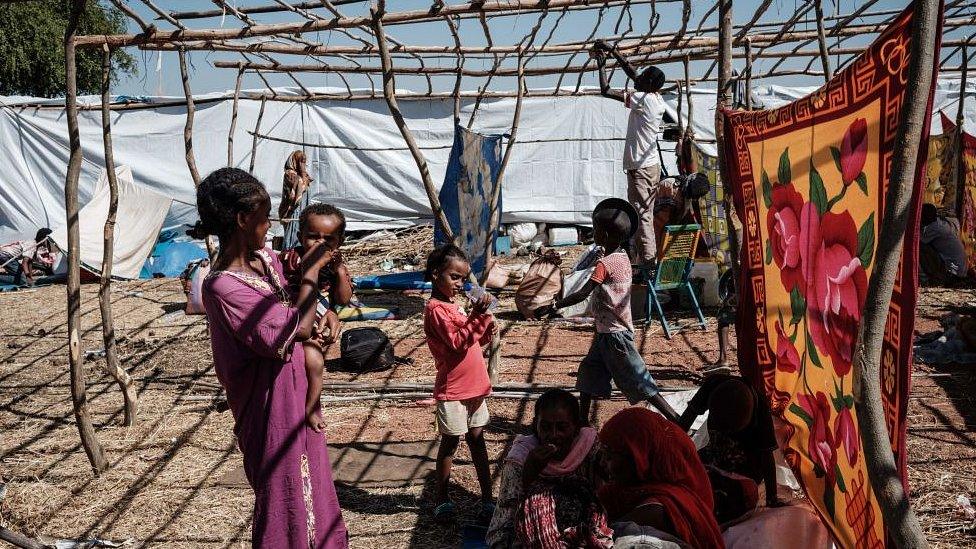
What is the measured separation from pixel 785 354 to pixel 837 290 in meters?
0.76

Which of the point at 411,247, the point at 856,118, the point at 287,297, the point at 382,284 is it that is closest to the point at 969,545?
the point at 856,118

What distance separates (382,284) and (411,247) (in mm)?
3366

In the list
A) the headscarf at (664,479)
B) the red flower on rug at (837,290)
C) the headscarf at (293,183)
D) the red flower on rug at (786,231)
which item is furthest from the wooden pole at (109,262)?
the red flower on rug at (837,290)

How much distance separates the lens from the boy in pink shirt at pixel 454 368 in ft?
13.4

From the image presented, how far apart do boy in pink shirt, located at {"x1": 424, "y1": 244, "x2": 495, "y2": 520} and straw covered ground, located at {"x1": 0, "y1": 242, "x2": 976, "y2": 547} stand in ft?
0.86

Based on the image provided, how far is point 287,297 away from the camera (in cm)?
274

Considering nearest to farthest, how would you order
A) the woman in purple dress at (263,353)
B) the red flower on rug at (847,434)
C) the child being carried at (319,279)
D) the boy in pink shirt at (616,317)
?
the woman in purple dress at (263,353), the red flower on rug at (847,434), the child being carried at (319,279), the boy in pink shirt at (616,317)

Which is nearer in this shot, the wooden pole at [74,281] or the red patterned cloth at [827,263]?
the red patterned cloth at [827,263]

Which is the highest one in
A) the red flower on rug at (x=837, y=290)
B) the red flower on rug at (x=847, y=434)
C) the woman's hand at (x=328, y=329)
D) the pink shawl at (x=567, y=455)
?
the red flower on rug at (x=837, y=290)

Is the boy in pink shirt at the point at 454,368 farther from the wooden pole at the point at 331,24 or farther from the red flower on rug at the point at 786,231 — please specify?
the wooden pole at the point at 331,24

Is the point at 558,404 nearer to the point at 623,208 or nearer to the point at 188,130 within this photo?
the point at 623,208

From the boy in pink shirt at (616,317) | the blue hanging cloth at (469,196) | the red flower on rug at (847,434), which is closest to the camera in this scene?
the red flower on rug at (847,434)

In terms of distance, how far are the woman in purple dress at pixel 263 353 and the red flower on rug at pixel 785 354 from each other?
76.0 inches

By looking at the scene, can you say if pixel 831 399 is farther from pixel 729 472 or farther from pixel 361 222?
pixel 361 222
